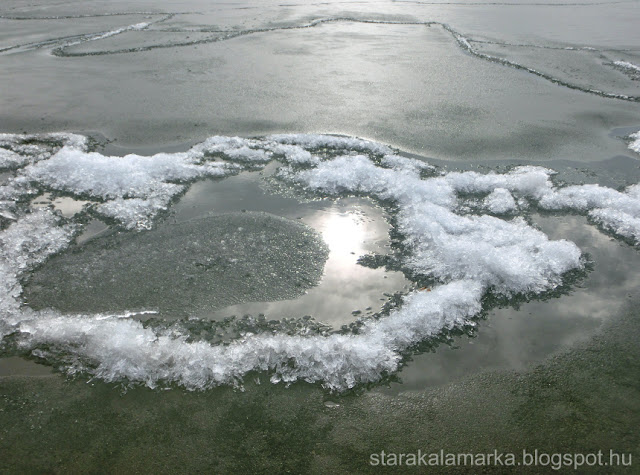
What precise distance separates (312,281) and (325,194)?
107 cm

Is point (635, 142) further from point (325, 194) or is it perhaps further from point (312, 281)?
point (312, 281)

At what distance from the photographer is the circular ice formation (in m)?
2.36

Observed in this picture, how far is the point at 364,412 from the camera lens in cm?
214

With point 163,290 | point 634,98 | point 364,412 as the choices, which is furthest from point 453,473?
point 634,98

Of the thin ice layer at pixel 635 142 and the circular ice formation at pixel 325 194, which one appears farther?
the thin ice layer at pixel 635 142

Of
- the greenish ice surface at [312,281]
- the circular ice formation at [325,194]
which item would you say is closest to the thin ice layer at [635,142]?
the greenish ice surface at [312,281]

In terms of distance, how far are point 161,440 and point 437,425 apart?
116 centimetres

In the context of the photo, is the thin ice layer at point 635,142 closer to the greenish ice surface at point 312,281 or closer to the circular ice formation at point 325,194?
the greenish ice surface at point 312,281

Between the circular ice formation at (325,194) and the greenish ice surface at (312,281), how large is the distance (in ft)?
0.18

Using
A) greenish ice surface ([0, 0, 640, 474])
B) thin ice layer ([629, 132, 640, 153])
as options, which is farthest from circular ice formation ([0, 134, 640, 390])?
thin ice layer ([629, 132, 640, 153])

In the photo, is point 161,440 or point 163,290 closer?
point 161,440

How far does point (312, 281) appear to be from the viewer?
114 inches

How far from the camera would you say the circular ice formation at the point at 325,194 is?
7.75 ft

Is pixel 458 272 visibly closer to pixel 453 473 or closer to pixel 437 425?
pixel 437 425
